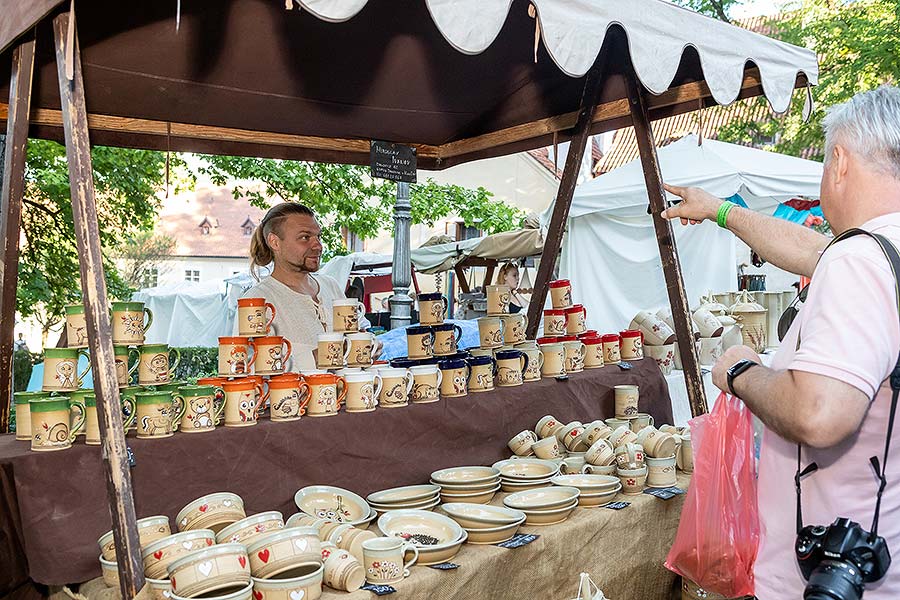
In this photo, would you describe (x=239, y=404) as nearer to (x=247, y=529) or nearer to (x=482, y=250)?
(x=247, y=529)

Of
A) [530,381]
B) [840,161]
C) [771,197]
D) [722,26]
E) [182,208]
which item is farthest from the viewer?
[182,208]

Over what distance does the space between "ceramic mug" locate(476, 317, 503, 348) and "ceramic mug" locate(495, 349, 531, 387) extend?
0.39 feet

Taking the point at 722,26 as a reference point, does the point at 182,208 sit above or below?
above

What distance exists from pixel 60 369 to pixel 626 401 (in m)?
2.42

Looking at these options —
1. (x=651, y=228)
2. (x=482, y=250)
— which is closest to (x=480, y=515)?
(x=651, y=228)

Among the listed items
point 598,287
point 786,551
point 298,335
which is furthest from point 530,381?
point 598,287

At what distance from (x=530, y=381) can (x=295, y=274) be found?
1.42 m

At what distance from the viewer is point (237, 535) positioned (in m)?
2.01

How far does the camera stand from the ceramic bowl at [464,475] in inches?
102

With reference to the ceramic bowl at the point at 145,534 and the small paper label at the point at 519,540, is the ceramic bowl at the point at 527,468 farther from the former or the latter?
the ceramic bowl at the point at 145,534

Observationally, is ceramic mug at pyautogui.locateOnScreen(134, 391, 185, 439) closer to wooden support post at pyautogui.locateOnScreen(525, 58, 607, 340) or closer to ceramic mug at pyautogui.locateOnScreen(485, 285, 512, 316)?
ceramic mug at pyautogui.locateOnScreen(485, 285, 512, 316)

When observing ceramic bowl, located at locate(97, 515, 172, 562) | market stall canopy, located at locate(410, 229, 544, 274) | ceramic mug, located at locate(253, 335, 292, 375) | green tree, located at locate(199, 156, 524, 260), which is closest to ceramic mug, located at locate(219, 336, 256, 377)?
ceramic mug, located at locate(253, 335, 292, 375)

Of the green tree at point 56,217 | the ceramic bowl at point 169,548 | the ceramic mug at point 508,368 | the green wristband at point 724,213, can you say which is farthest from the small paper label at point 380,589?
the green tree at point 56,217

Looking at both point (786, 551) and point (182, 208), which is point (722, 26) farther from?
point (182, 208)
